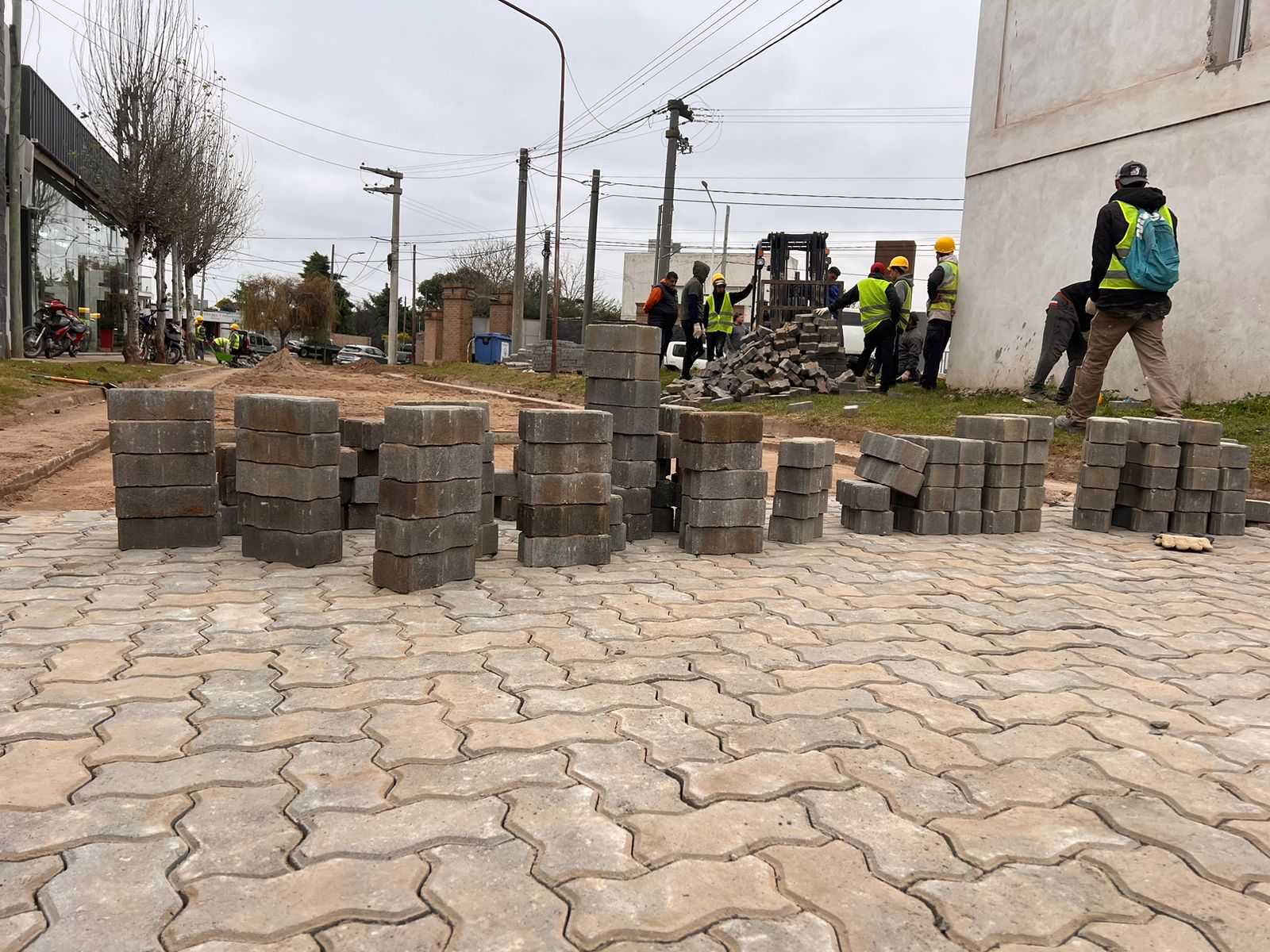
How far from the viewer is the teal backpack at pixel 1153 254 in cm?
794

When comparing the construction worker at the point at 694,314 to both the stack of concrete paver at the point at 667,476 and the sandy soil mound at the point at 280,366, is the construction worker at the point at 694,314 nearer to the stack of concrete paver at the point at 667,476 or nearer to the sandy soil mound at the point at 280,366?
the sandy soil mound at the point at 280,366

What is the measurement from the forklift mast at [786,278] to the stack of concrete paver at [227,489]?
16.7 m

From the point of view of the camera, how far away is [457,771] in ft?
8.54

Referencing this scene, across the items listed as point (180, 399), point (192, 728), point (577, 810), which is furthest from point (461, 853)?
point (180, 399)

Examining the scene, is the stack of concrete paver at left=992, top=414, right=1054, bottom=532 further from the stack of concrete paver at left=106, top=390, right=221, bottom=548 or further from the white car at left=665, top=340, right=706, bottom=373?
the white car at left=665, top=340, right=706, bottom=373

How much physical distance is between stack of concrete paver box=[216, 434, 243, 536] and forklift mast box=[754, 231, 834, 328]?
54.8ft

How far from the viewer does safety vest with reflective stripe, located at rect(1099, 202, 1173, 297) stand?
803 centimetres

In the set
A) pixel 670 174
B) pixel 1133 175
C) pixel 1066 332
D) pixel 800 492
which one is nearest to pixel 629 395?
pixel 800 492

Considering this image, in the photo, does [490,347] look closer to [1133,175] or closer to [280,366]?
[280,366]

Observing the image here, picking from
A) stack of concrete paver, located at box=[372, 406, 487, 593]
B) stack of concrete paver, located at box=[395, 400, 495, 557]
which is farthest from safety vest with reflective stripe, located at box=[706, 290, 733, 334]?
stack of concrete paver, located at box=[372, 406, 487, 593]

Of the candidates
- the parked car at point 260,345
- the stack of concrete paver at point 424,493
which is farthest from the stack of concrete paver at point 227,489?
the parked car at point 260,345

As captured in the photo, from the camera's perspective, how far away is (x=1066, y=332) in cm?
1105

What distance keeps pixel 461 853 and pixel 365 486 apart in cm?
394

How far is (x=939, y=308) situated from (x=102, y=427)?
38.9 ft
